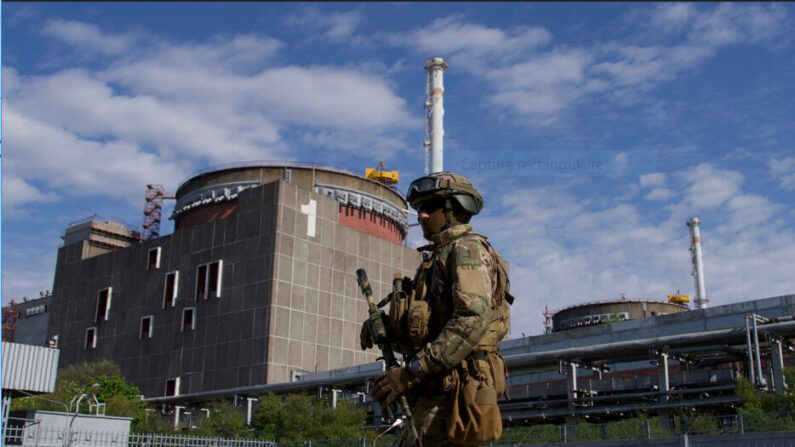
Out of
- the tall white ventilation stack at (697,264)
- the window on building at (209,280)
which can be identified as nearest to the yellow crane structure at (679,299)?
the tall white ventilation stack at (697,264)

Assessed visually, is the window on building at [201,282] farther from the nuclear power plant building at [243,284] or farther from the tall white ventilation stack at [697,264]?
the tall white ventilation stack at [697,264]

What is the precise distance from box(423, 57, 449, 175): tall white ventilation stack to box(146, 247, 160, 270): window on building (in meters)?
25.0

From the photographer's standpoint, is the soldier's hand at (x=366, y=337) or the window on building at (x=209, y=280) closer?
the soldier's hand at (x=366, y=337)

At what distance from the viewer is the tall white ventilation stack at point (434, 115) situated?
66625 mm

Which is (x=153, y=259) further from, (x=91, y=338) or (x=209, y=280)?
(x=91, y=338)

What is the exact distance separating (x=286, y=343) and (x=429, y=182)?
2073 inches

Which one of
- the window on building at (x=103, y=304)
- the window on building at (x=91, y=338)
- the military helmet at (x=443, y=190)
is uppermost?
the window on building at (x=103, y=304)

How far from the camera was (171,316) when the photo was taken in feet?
216

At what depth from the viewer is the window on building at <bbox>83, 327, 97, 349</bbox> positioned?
236 ft

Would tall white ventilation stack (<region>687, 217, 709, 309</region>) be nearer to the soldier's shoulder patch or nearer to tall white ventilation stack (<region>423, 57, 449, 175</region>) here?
tall white ventilation stack (<region>423, 57, 449, 175</region>)

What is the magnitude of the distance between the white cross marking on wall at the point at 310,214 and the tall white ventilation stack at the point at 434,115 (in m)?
10.2

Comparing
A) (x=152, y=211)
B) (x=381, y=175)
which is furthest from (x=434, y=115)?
(x=152, y=211)

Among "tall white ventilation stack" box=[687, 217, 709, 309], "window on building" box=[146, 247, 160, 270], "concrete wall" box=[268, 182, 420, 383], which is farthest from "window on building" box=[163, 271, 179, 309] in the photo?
"tall white ventilation stack" box=[687, 217, 709, 309]

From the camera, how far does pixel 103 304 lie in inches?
2872
